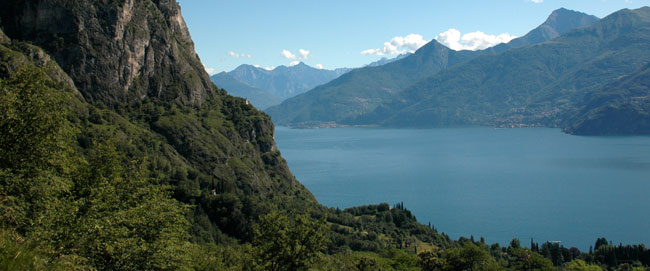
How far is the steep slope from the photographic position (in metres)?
90.7

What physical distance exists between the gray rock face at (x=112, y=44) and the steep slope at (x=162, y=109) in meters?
0.24

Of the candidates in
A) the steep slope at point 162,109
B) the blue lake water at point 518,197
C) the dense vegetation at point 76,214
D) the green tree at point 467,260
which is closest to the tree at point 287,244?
the dense vegetation at point 76,214

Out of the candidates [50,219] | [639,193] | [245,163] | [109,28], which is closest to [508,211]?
[639,193]

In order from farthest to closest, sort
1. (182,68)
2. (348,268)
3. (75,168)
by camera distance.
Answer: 1. (182,68)
2. (348,268)
3. (75,168)

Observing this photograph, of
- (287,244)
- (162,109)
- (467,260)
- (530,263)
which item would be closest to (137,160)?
(287,244)

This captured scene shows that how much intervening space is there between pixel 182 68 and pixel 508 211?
10779cm

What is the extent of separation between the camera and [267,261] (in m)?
28.5

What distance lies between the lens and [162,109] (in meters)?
118

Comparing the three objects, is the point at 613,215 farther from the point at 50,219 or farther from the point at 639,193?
the point at 50,219

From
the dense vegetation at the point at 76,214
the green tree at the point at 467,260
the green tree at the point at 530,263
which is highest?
the dense vegetation at the point at 76,214

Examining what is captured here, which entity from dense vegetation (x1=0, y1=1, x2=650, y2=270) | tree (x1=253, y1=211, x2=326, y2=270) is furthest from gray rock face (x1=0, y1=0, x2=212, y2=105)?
tree (x1=253, y1=211, x2=326, y2=270)

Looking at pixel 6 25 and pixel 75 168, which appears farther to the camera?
pixel 6 25

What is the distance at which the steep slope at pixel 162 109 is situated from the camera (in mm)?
90688

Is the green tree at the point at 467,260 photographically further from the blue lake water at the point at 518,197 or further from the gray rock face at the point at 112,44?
the gray rock face at the point at 112,44
